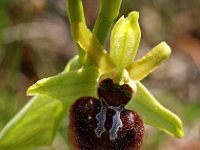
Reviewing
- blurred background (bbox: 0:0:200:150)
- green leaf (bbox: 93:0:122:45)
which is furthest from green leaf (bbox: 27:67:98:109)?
blurred background (bbox: 0:0:200:150)

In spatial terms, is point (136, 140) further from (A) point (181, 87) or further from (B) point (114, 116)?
(A) point (181, 87)

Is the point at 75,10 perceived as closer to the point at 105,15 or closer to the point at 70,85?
the point at 105,15

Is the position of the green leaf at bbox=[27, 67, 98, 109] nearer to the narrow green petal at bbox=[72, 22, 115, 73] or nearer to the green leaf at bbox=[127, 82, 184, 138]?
the narrow green petal at bbox=[72, 22, 115, 73]

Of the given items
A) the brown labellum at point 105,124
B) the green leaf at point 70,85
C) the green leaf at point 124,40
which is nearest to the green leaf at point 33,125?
the green leaf at point 70,85

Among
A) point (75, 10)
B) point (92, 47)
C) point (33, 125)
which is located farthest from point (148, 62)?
point (33, 125)

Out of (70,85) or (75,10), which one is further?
(70,85)

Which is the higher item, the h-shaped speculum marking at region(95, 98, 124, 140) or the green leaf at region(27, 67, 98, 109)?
the green leaf at region(27, 67, 98, 109)

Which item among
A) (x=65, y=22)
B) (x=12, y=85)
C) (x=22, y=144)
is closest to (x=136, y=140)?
(x=22, y=144)
